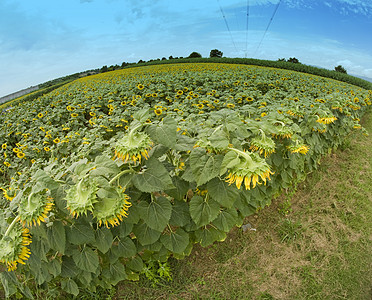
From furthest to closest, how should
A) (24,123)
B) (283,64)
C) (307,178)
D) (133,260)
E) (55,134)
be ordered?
(283,64) < (24,123) < (55,134) < (307,178) < (133,260)

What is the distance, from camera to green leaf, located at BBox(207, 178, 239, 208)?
149 centimetres

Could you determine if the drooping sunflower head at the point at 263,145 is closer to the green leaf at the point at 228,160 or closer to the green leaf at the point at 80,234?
the green leaf at the point at 228,160

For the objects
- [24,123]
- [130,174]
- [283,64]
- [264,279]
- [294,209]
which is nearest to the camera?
[130,174]

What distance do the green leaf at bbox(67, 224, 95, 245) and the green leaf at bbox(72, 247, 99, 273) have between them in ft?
0.68

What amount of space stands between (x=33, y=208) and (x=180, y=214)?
986 mm

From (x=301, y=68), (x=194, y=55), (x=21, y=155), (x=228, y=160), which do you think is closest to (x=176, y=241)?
(x=228, y=160)

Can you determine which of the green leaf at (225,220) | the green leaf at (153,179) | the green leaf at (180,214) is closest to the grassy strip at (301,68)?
the green leaf at (225,220)

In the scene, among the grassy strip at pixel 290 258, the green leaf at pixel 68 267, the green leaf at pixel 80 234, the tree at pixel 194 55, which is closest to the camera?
the green leaf at pixel 80 234

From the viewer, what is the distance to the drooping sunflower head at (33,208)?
1.17m

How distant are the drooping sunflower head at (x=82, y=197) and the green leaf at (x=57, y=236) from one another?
1.20 feet

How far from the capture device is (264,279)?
7.76 ft

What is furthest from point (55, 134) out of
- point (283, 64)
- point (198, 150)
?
point (283, 64)

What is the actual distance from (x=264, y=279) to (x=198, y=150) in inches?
67.9

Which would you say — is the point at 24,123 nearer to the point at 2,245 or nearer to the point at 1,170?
the point at 1,170
